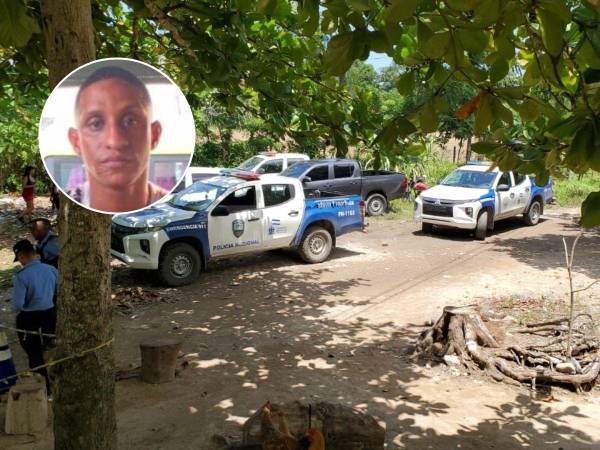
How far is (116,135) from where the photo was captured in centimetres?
196

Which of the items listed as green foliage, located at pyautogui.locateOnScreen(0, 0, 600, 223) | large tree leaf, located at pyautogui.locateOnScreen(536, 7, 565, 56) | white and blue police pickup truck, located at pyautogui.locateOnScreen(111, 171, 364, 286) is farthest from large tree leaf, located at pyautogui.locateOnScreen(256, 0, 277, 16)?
white and blue police pickup truck, located at pyautogui.locateOnScreen(111, 171, 364, 286)

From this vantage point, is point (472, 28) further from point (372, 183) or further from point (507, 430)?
point (372, 183)

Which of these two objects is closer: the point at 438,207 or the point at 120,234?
the point at 120,234

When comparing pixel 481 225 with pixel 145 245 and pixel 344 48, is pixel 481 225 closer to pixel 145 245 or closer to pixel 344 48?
pixel 145 245

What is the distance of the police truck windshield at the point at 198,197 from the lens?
1002 cm

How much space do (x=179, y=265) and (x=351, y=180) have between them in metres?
7.60

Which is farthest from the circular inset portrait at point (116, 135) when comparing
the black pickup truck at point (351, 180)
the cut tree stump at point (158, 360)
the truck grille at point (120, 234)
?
the black pickup truck at point (351, 180)

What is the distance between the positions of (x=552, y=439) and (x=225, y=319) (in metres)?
4.55

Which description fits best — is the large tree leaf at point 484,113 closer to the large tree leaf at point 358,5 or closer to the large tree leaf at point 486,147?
the large tree leaf at point 486,147

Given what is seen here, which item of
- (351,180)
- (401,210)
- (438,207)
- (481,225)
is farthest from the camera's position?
(401,210)

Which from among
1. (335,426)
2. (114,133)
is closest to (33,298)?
(335,426)

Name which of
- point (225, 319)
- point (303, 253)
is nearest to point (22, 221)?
point (303, 253)

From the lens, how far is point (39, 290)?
5457 mm

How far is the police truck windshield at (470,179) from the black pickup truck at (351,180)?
201 cm
